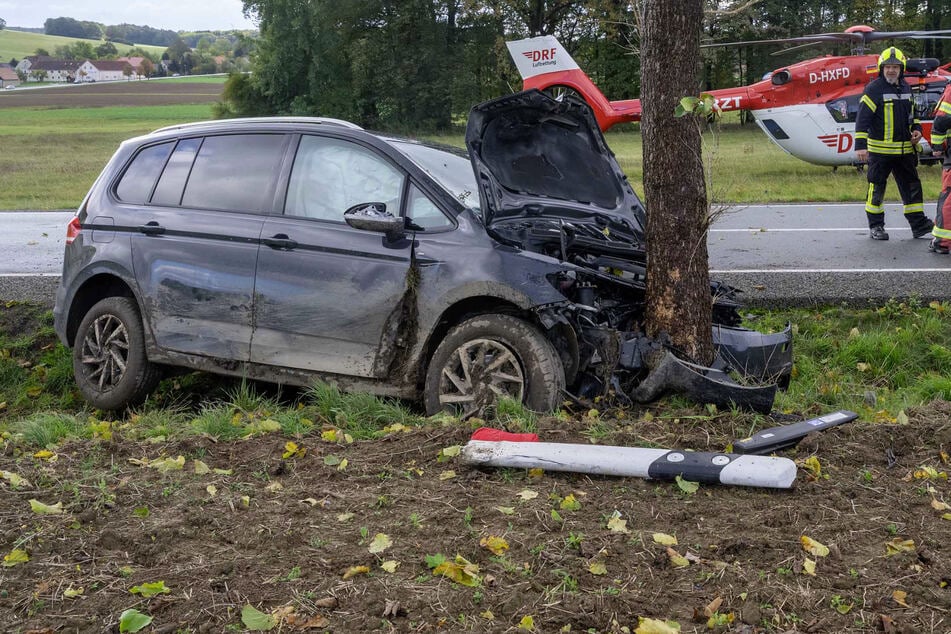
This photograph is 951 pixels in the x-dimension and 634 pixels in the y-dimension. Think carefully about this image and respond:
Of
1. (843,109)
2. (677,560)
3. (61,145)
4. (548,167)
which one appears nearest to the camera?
(677,560)

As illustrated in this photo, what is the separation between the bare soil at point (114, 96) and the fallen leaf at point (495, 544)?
55926 mm

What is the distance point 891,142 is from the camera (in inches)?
424

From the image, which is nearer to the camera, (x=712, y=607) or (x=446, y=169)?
(x=712, y=607)

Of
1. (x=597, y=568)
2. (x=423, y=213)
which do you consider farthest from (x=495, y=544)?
(x=423, y=213)

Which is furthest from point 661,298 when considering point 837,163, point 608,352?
point 837,163

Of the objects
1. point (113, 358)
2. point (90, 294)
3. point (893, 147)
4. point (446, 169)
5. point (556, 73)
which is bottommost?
point (113, 358)

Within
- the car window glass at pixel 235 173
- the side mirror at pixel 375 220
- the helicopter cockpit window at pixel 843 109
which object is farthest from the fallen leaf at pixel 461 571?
A: the helicopter cockpit window at pixel 843 109

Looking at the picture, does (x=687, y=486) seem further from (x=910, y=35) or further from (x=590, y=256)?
(x=910, y=35)

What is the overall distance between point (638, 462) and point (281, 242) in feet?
9.29

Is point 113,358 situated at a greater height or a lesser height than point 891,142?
lesser

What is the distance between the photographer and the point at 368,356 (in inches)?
221

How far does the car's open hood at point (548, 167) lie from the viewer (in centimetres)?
576

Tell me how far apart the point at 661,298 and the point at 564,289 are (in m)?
0.61

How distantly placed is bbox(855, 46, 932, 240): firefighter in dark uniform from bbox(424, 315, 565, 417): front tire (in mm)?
7223
